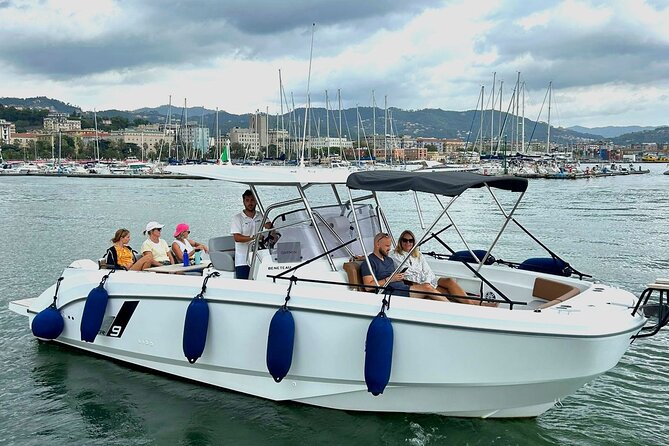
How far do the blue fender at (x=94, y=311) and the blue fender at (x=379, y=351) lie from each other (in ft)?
11.7

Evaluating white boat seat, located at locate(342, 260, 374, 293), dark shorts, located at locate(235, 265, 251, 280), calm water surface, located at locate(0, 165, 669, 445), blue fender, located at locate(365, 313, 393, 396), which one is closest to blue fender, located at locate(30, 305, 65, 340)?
calm water surface, located at locate(0, 165, 669, 445)

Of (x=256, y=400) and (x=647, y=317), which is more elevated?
(x=647, y=317)

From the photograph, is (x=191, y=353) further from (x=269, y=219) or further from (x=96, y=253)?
(x=96, y=253)

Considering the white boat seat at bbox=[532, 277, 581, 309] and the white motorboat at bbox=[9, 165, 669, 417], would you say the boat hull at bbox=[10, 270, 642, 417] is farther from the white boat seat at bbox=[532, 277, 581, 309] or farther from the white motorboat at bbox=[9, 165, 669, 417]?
the white boat seat at bbox=[532, 277, 581, 309]

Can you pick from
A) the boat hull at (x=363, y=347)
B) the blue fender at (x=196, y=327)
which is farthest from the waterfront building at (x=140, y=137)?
the blue fender at (x=196, y=327)

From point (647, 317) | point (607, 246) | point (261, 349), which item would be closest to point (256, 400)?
point (261, 349)

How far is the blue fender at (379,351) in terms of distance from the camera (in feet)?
18.4

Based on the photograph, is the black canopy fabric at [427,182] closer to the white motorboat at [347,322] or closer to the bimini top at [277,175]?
the white motorboat at [347,322]

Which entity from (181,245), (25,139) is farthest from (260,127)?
(25,139)

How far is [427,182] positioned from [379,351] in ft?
5.61

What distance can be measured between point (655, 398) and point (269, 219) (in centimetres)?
502

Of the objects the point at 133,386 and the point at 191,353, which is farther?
the point at 133,386

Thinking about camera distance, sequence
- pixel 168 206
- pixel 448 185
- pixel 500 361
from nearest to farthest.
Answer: pixel 500 361 < pixel 448 185 < pixel 168 206

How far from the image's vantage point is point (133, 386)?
745 cm
